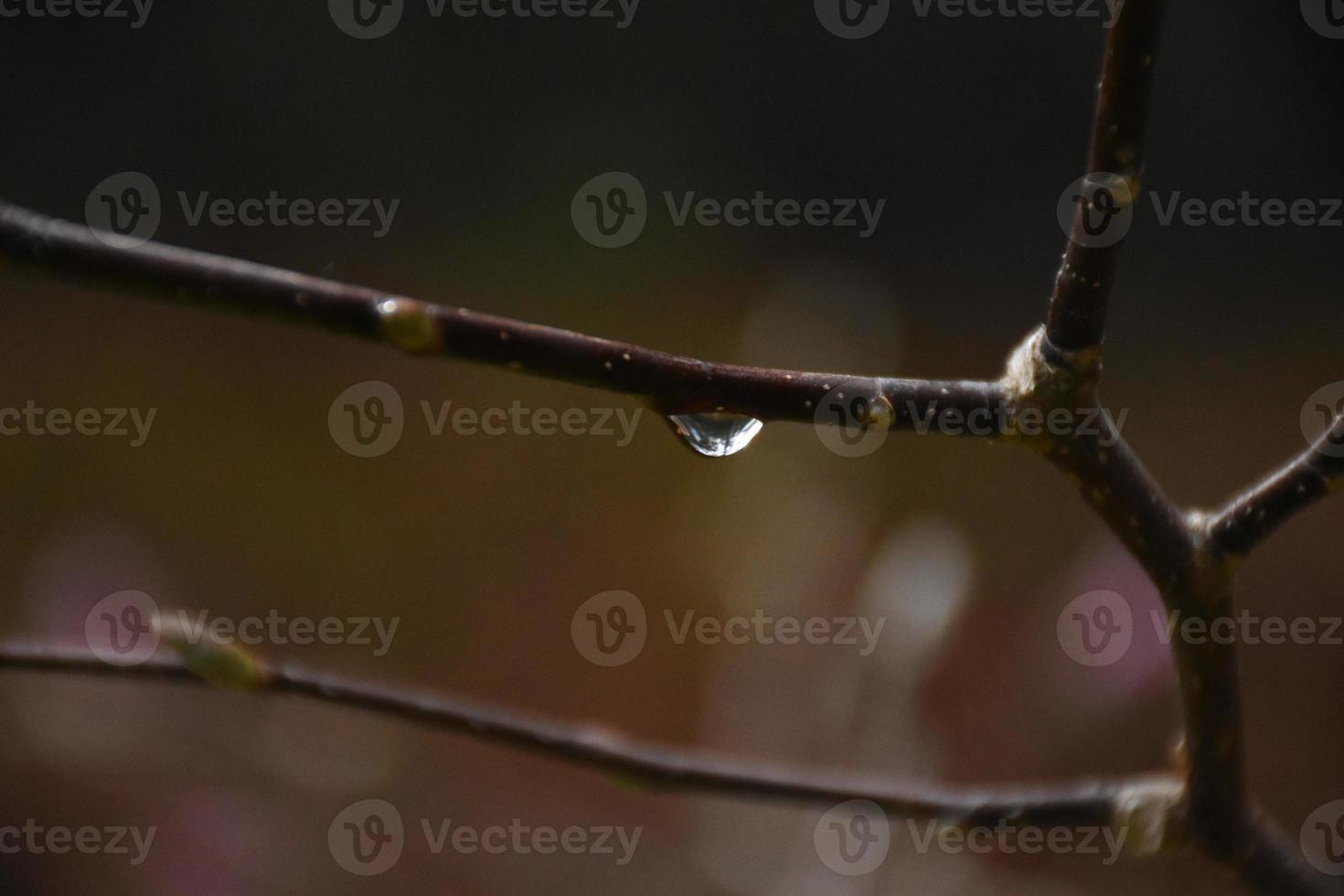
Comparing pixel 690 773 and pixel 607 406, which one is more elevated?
pixel 690 773

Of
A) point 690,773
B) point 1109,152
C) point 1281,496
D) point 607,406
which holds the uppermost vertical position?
point 1109,152

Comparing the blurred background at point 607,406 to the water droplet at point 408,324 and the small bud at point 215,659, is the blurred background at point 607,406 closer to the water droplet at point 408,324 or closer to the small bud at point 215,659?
the small bud at point 215,659

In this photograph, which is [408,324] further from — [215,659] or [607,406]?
[607,406]

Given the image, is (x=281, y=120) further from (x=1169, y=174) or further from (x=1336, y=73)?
(x=1336, y=73)

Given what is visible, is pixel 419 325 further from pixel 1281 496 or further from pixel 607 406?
pixel 607 406

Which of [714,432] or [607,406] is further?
[607,406]

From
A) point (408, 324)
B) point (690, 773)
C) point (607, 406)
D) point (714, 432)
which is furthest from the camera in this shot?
point (607, 406)

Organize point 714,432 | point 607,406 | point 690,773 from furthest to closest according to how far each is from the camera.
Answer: point 607,406 < point 690,773 < point 714,432

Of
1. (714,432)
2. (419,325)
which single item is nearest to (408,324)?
(419,325)

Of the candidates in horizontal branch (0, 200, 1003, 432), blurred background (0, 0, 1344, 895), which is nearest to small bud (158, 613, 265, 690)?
horizontal branch (0, 200, 1003, 432)
